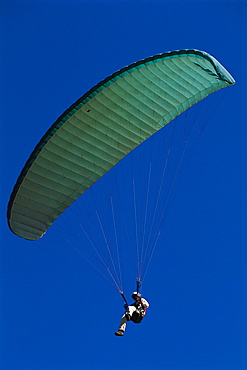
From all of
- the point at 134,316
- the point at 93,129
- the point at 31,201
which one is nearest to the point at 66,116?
the point at 93,129

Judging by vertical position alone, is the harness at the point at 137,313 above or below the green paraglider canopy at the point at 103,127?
below

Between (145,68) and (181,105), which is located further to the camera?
(181,105)

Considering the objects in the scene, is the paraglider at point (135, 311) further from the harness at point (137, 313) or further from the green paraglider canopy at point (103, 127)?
the green paraglider canopy at point (103, 127)

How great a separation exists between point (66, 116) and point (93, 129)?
3.25ft

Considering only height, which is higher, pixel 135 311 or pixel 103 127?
pixel 103 127

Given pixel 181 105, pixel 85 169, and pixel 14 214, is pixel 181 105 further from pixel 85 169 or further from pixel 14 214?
pixel 14 214

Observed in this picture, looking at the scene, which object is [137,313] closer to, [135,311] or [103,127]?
[135,311]

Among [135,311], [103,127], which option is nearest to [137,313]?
[135,311]

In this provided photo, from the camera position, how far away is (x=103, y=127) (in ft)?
74.9

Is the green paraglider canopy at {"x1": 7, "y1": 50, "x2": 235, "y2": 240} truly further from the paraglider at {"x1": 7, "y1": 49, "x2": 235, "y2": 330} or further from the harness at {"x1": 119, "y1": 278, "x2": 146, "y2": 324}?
the harness at {"x1": 119, "y1": 278, "x2": 146, "y2": 324}

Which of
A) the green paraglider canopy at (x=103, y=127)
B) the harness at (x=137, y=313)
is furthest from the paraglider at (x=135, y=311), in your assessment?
the green paraglider canopy at (x=103, y=127)

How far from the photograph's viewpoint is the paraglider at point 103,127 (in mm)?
22109

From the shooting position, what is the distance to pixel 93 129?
22.7 meters

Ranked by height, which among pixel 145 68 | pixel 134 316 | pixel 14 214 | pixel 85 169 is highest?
pixel 145 68
